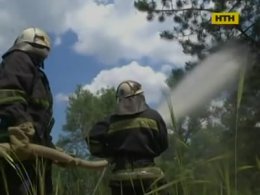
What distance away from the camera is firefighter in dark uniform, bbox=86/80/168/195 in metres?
4.78

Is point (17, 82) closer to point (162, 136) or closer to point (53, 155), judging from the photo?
point (53, 155)

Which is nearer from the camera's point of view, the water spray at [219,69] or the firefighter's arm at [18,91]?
the firefighter's arm at [18,91]

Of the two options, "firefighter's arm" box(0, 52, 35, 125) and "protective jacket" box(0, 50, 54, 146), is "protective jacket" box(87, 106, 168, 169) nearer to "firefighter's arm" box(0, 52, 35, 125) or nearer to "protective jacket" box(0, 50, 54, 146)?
"protective jacket" box(0, 50, 54, 146)

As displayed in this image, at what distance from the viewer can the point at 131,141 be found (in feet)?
15.8

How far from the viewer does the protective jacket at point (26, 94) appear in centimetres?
323

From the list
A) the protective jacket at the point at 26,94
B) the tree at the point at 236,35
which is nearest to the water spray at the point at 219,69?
the tree at the point at 236,35

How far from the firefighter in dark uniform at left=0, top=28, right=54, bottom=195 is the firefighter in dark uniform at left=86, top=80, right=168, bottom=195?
50.3 inches

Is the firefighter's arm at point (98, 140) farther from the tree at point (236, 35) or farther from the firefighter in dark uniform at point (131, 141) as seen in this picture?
the tree at point (236, 35)

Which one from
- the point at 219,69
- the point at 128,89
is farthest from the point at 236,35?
the point at 128,89

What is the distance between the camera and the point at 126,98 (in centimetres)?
505

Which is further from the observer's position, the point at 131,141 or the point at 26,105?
the point at 131,141

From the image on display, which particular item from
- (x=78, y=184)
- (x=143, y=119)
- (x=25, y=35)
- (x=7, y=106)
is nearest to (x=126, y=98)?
(x=143, y=119)

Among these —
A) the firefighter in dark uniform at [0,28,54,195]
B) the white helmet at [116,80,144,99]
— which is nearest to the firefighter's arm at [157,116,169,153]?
the white helmet at [116,80,144,99]

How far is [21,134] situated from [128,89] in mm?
2054
